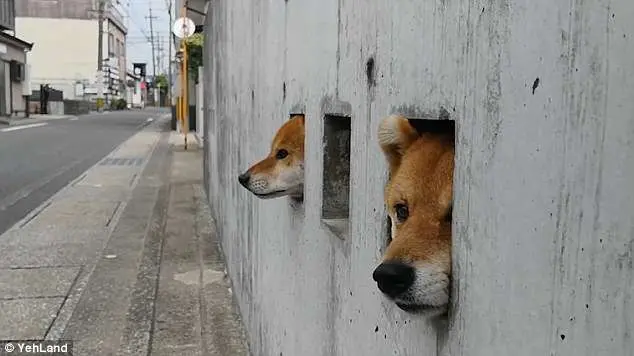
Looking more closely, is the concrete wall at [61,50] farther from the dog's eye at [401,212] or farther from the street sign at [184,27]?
the dog's eye at [401,212]

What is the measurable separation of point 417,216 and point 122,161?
708 inches

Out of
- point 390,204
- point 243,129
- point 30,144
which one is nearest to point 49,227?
point 243,129

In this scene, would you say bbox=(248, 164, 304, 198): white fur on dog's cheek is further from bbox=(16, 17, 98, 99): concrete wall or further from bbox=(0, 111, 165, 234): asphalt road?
bbox=(16, 17, 98, 99): concrete wall

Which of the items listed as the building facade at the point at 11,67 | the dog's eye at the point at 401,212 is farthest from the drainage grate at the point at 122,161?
the building facade at the point at 11,67

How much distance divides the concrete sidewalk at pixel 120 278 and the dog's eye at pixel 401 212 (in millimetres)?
3354

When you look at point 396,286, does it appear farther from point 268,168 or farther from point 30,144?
point 30,144

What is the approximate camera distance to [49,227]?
9195 mm

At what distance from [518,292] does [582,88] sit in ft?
1.32

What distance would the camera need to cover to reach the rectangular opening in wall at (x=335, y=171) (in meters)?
2.81

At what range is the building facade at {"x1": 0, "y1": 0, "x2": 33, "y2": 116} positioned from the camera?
4269 cm

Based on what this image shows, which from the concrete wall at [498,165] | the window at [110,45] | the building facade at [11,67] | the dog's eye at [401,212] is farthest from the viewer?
the window at [110,45]

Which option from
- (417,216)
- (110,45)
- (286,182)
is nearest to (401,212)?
(417,216)

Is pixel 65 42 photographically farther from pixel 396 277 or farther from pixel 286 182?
pixel 396 277

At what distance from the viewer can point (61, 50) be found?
250ft
